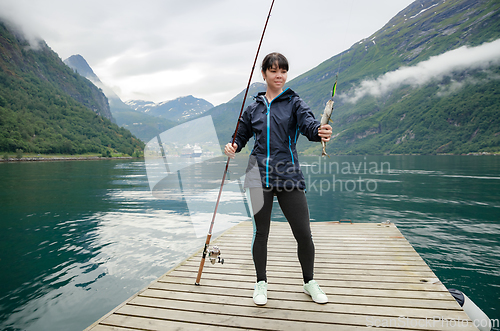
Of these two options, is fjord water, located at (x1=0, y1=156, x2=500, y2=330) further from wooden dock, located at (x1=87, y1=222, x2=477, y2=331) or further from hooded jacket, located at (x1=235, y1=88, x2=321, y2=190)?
hooded jacket, located at (x1=235, y1=88, x2=321, y2=190)

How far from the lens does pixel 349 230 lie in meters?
6.38

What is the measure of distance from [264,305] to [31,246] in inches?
350

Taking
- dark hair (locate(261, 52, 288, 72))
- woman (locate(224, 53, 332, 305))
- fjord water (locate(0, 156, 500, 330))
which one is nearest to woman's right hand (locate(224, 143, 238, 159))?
woman (locate(224, 53, 332, 305))

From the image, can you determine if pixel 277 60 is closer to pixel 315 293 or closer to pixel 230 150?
pixel 230 150

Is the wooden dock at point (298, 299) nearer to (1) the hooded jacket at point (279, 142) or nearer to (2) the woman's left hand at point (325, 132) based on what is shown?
(1) the hooded jacket at point (279, 142)

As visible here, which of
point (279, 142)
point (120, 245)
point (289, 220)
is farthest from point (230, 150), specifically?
point (120, 245)

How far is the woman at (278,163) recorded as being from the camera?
267cm

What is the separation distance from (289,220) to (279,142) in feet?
2.70

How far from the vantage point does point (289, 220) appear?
108 inches

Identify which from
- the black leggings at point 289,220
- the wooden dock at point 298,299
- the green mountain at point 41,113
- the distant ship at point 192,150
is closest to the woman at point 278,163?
the black leggings at point 289,220

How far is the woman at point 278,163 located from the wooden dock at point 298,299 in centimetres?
27

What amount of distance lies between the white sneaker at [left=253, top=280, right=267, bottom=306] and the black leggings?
8.1 inches

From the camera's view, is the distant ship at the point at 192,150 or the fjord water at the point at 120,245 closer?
the fjord water at the point at 120,245

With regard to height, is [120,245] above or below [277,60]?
below
